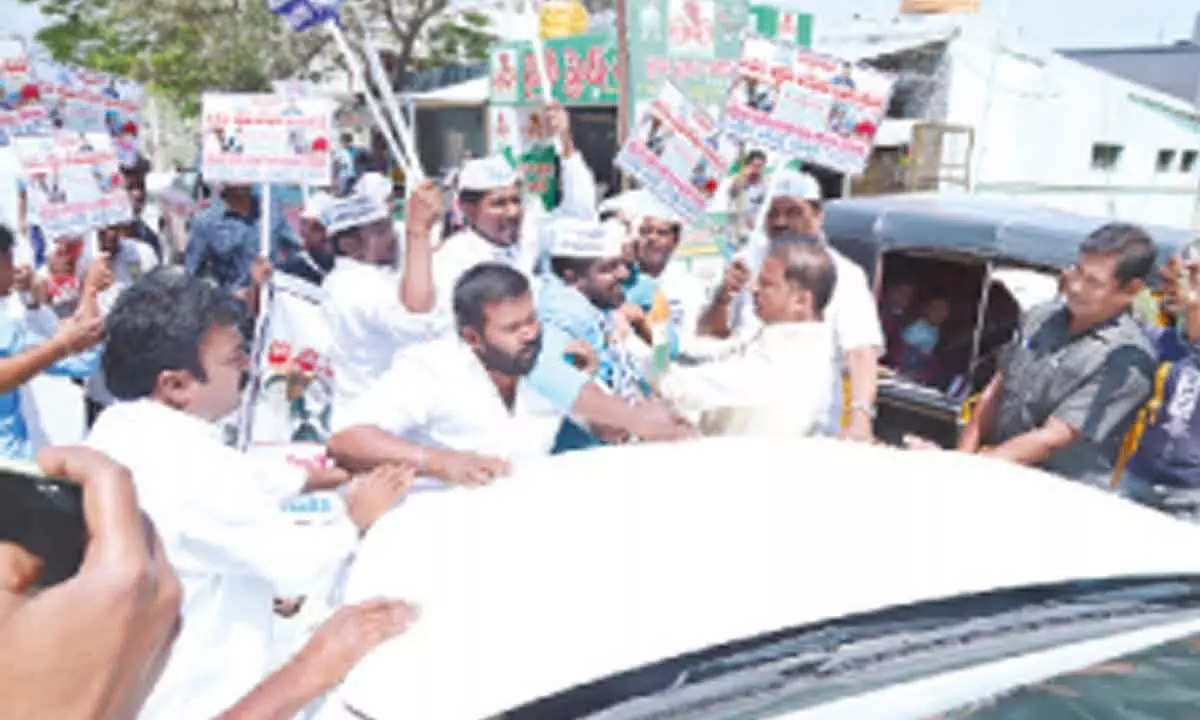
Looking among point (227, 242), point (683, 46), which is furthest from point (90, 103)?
point (683, 46)

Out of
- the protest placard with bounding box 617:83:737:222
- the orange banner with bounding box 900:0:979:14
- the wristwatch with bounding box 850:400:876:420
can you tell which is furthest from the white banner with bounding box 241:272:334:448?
the orange banner with bounding box 900:0:979:14

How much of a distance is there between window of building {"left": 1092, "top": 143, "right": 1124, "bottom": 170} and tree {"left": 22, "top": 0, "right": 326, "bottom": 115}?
53.8 feet

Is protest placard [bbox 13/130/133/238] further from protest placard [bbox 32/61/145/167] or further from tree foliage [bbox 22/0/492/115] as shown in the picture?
tree foliage [bbox 22/0/492/115]

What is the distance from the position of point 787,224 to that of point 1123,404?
68.7 inches

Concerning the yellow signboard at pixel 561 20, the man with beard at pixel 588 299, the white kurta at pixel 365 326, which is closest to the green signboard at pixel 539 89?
the yellow signboard at pixel 561 20

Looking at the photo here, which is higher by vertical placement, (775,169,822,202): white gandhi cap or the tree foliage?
the tree foliage

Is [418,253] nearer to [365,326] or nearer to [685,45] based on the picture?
[365,326]

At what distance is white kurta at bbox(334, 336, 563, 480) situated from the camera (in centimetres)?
247

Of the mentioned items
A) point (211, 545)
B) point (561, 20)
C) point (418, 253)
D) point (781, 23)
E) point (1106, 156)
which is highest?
point (561, 20)

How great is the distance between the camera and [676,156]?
4738 mm

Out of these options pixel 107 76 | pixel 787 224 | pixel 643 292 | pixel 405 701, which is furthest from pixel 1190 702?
pixel 107 76

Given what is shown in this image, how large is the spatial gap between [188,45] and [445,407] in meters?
19.6

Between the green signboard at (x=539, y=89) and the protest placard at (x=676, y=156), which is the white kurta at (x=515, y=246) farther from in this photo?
the green signboard at (x=539, y=89)

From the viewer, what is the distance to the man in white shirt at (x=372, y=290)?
12.1 feet
